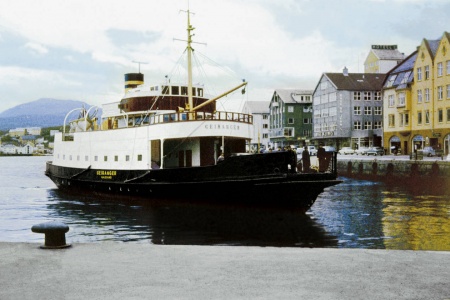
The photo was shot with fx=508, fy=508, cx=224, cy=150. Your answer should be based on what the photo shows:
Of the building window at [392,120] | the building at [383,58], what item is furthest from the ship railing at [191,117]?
the building at [383,58]

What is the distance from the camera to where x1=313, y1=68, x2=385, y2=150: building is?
287 ft

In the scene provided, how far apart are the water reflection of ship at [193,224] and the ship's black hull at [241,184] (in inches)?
20.2

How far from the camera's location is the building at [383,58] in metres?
102

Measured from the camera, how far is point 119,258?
7.72 metres

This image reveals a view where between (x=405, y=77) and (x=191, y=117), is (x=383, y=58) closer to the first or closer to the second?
(x=405, y=77)

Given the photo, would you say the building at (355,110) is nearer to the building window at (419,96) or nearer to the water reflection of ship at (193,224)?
the building window at (419,96)

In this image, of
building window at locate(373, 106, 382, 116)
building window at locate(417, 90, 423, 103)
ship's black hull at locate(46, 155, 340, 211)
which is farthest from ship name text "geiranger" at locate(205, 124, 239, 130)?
building window at locate(373, 106, 382, 116)

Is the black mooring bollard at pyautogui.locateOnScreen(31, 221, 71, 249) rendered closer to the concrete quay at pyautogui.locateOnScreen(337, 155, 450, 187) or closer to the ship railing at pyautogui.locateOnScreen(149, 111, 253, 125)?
the ship railing at pyautogui.locateOnScreen(149, 111, 253, 125)

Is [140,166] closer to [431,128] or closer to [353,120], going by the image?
[431,128]

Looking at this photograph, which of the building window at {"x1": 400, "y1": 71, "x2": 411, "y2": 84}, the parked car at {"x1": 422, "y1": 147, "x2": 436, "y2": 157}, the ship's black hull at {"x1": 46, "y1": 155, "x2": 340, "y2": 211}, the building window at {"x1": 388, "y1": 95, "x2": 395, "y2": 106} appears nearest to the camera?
the ship's black hull at {"x1": 46, "y1": 155, "x2": 340, "y2": 211}

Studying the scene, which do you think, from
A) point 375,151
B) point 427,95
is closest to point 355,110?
point 375,151

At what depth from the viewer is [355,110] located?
87.9 metres

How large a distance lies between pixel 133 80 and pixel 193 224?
18330mm

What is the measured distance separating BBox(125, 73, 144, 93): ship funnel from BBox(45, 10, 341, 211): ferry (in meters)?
3.49
